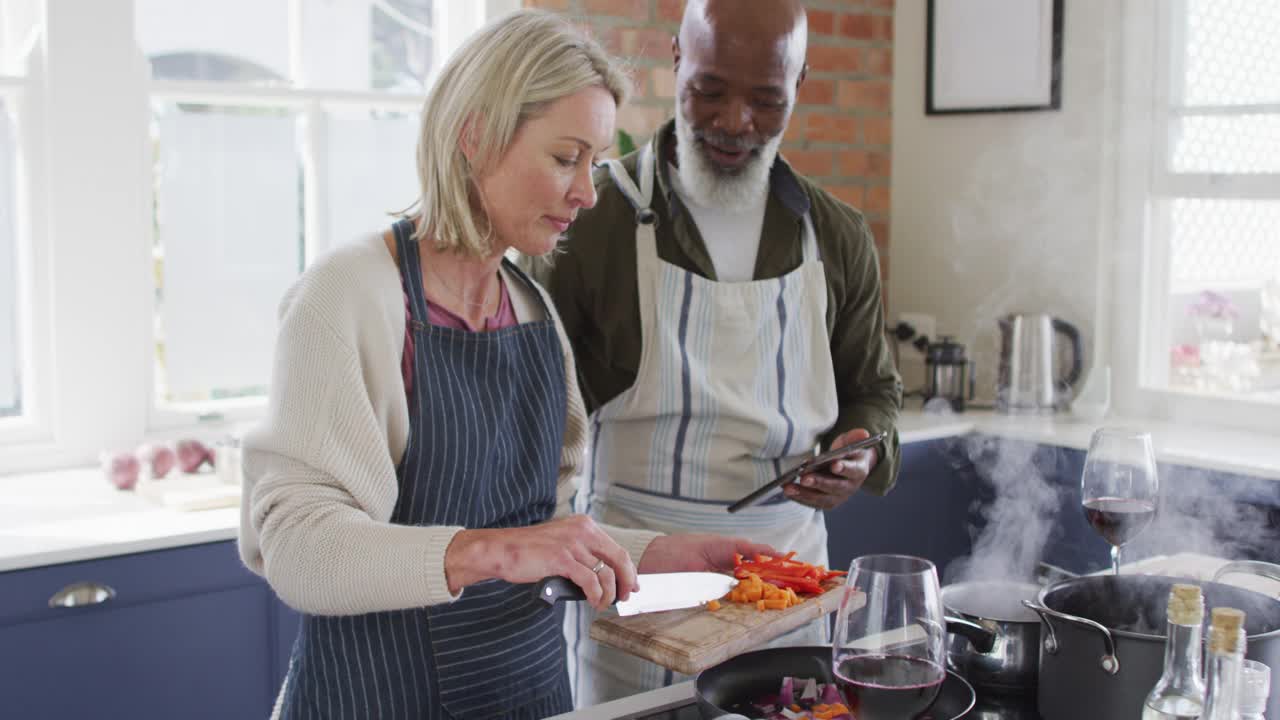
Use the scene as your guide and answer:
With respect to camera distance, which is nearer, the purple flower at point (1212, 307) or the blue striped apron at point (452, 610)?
the blue striped apron at point (452, 610)

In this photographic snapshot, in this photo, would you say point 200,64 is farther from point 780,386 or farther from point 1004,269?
point 1004,269

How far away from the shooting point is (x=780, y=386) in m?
2.06

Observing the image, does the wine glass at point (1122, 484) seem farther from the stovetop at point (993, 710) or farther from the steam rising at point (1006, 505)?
the steam rising at point (1006, 505)

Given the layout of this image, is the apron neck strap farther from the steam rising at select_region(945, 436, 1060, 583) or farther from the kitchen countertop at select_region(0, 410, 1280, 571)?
the steam rising at select_region(945, 436, 1060, 583)

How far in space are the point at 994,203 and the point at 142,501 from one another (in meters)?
2.51

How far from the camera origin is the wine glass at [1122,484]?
1342 mm

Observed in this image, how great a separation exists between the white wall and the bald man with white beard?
1.69 metres

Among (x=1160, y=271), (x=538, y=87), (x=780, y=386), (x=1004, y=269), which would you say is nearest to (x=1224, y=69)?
(x=1160, y=271)

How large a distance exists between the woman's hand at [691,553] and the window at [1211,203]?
87.6 inches

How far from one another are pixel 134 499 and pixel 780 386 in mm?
1328

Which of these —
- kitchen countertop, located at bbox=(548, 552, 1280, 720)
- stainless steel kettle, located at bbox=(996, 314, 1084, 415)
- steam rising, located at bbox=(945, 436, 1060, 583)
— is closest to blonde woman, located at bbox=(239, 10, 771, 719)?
kitchen countertop, located at bbox=(548, 552, 1280, 720)

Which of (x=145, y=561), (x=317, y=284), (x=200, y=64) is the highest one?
(x=200, y=64)

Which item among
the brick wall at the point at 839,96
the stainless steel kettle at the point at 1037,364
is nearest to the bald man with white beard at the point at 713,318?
the brick wall at the point at 839,96

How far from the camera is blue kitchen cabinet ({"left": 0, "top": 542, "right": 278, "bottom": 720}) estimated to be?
2.11 metres
